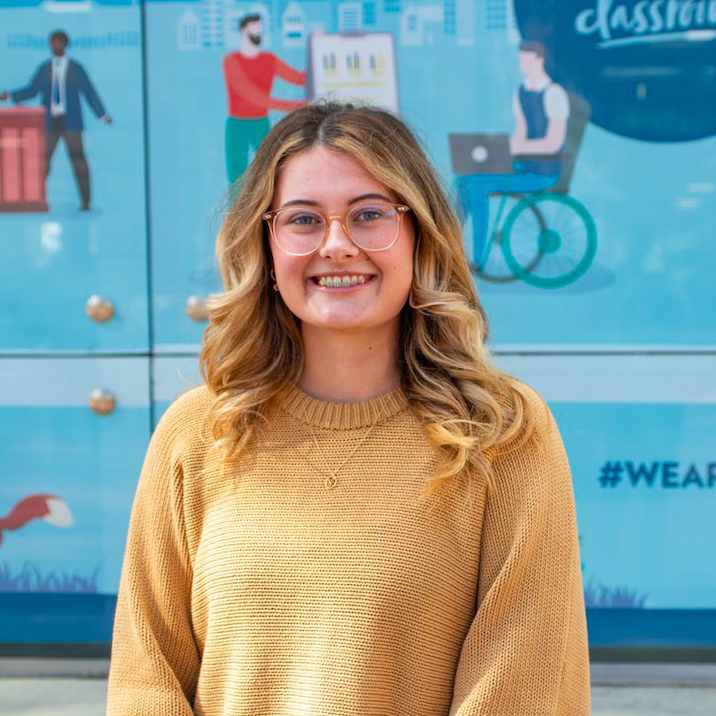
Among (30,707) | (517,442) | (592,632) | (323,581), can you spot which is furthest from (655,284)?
(30,707)

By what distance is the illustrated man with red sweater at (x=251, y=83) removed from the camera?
300cm

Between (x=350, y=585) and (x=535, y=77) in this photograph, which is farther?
(x=535, y=77)

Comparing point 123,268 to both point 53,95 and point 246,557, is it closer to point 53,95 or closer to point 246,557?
point 53,95

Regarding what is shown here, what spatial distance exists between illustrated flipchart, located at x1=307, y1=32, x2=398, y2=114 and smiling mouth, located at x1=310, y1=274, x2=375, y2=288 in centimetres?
148

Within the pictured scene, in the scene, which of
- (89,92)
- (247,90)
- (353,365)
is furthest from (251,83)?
(353,365)

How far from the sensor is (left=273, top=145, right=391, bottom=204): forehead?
1.63m

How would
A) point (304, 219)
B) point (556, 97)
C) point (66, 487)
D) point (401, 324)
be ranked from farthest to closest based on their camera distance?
point (66, 487) → point (556, 97) → point (401, 324) → point (304, 219)

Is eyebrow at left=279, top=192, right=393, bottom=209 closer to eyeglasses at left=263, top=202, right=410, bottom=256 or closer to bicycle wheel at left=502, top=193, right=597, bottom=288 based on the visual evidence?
eyeglasses at left=263, top=202, right=410, bottom=256

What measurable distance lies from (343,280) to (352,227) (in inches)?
3.6

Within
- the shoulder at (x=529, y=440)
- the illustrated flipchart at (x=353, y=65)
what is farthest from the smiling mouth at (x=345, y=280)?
the illustrated flipchart at (x=353, y=65)

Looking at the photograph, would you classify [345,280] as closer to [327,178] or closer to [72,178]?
[327,178]

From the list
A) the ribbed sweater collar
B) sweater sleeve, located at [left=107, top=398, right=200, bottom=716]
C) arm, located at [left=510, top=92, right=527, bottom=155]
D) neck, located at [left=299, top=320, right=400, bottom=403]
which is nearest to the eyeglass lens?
neck, located at [left=299, top=320, right=400, bottom=403]

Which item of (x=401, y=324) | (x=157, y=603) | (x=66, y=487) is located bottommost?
(x=66, y=487)

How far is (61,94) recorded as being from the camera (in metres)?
3.07
